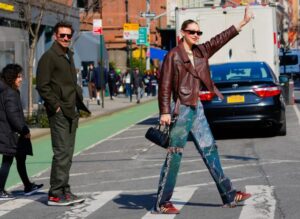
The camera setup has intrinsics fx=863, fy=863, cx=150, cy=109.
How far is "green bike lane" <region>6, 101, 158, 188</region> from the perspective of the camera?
1432 cm

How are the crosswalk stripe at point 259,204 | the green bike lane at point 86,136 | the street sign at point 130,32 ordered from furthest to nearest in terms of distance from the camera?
the street sign at point 130,32 → the green bike lane at point 86,136 → the crosswalk stripe at point 259,204

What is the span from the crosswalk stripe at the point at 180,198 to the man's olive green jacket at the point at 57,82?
1.51 metres

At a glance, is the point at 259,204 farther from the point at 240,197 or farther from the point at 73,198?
the point at 73,198

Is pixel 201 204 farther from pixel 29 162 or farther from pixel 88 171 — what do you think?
pixel 29 162

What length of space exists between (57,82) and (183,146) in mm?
1751

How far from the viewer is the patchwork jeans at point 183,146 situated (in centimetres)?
873

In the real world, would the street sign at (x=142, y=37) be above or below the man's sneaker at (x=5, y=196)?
above

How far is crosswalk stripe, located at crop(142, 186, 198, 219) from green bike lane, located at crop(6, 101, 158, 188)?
2786mm

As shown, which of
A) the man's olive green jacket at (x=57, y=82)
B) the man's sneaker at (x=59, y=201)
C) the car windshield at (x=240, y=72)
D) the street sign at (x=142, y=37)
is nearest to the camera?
the man's olive green jacket at (x=57, y=82)

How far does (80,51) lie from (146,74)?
13.3 ft

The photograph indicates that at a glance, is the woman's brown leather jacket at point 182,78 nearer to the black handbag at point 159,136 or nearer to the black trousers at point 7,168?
the black handbag at point 159,136

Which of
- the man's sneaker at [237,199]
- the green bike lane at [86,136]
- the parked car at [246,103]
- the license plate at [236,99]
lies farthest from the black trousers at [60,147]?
the license plate at [236,99]

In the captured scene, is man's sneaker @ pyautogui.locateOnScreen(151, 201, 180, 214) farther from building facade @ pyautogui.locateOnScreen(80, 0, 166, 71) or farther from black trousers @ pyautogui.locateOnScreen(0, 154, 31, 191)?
building facade @ pyautogui.locateOnScreen(80, 0, 166, 71)

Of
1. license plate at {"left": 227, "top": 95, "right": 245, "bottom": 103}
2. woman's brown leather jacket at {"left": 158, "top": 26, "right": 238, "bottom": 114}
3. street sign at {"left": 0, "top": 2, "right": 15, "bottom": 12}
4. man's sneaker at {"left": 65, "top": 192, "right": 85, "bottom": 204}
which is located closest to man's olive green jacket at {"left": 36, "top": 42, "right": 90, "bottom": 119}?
man's sneaker at {"left": 65, "top": 192, "right": 85, "bottom": 204}
